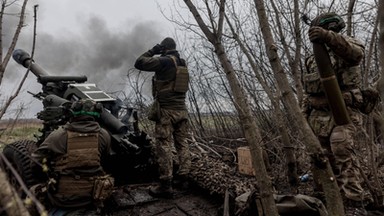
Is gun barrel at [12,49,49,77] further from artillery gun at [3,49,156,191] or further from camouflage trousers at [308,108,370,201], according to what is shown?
camouflage trousers at [308,108,370,201]

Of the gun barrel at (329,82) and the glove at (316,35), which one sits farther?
the glove at (316,35)

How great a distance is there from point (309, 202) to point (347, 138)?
25.8 inches

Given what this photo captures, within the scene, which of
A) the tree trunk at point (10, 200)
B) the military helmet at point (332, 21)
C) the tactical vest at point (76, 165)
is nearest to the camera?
the tree trunk at point (10, 200)

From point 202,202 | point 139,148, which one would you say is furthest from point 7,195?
point 139,148

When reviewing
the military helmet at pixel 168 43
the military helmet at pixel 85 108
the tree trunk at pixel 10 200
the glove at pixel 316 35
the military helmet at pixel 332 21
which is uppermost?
the military helmet at pixel 168 43

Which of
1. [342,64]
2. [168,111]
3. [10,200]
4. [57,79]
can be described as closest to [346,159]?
[342,64]

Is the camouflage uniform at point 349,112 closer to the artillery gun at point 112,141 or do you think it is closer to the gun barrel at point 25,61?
the artillery gun at point 112,141

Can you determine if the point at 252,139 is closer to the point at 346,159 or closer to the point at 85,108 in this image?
the point at 346,159

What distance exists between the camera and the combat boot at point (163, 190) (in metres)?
4.21

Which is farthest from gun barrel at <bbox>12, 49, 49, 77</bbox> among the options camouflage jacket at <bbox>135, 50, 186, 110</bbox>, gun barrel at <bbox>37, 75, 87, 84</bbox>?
camouflage jacket at <bbox>135, 50, 186, 110</bbox>

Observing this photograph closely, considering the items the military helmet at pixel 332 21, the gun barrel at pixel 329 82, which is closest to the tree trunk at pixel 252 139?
the gun barrel at pixel 329 82

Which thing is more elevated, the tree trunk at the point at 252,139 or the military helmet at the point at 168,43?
the military helmet at the point at 168,43

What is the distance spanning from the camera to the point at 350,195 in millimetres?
3066

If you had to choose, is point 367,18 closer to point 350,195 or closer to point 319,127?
point 319,127
